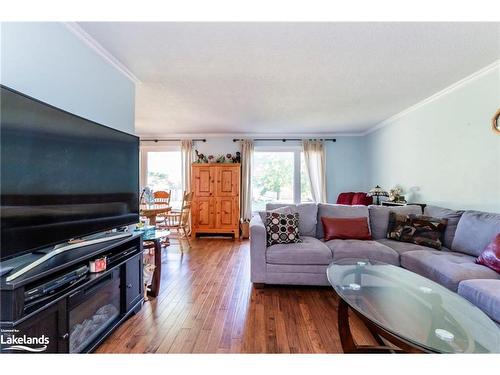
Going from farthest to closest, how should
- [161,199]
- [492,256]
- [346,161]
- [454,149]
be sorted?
[346,161] → [161,199] → [454,149] → [492,256]

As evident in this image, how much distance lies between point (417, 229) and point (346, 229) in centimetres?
79

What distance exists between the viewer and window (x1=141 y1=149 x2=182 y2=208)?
18.4ft

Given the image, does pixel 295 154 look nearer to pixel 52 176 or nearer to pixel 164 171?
pixel 164 171

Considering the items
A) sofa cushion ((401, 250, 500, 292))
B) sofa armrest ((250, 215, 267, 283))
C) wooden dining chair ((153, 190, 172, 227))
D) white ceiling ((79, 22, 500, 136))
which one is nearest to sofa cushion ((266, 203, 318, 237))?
sofa armrest ((250, 215, 267, 283))

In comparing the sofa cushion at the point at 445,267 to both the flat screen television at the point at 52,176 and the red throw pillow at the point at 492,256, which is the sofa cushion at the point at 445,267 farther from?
the flat screen television at the point at 52,176

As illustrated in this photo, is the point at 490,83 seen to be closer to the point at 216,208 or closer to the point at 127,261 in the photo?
the point at 127,261

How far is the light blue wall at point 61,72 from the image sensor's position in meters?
1.36

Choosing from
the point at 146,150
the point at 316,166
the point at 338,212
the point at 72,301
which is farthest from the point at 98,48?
the point at 316,166

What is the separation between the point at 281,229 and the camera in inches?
111

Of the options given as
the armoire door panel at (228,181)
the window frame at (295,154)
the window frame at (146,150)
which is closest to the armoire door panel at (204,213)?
the armoire door panel at (228,181)

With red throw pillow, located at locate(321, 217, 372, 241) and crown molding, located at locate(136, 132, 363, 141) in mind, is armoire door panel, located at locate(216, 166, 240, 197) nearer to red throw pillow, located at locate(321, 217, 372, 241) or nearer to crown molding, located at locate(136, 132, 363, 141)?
crown molding, located at locate(136, 132, 363, 141)

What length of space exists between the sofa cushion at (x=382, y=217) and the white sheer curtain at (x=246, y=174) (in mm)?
2780
